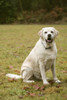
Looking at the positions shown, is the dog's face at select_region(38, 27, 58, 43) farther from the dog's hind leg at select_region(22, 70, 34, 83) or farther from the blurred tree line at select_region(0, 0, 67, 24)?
the blurred tree line at select_region(0, 0, 67, 24)

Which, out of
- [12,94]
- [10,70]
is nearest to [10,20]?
[10,70]

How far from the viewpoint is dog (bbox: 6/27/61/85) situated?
4461mm

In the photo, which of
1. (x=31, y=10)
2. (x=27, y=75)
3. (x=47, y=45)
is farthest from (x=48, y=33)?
(x=31, y=10)

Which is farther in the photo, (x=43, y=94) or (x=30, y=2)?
(x=30, y=2)

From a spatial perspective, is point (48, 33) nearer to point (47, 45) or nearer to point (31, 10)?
point (47, 45)

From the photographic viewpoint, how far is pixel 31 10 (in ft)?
108

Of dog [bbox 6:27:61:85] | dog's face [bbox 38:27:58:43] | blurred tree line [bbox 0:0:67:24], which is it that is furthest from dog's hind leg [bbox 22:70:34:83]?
blurred tree line [bbox 0:0:67:24]

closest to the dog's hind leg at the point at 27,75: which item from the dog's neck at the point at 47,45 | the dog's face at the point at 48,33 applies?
the dog's neck at the point at 47,45

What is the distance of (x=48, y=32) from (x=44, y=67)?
82cm

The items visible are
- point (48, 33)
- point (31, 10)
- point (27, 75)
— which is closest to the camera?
point (48, 33)

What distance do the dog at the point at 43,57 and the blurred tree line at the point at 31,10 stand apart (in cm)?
2599

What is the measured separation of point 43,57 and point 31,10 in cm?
2936

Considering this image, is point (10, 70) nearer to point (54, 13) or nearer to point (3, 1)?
point (54, 13)

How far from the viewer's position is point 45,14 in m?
31.4
